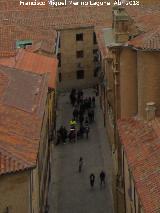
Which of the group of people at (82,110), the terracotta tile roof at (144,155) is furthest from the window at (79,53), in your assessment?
the terracotta tile roof at (144,155)

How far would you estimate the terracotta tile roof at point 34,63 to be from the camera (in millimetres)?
45406

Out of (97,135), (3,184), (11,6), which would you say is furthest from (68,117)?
(3,184)

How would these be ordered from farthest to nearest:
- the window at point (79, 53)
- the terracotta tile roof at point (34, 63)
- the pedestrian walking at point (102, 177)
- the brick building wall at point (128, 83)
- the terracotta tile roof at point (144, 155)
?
the window at point (79, 53) < the terracotta tile roof at point (34, 63) < the pedestrian walking at point (102, 177) < the brick building wall at point (128, 83) < the terracotta tile roof at point (144, 155)

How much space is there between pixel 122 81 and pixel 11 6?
34.8 m

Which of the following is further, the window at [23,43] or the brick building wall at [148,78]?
the window at [23,43]

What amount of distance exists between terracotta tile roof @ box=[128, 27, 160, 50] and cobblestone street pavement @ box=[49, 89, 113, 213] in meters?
11.7

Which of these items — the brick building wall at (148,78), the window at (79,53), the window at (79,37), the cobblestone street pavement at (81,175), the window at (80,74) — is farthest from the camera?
the window at (80,74)

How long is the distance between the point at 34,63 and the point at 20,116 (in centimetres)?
1572

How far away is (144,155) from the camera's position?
30.2 m

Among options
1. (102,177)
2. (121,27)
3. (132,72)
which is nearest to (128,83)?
(132,72)

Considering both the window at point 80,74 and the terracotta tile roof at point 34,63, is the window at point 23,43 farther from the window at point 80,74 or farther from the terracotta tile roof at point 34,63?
the window at point 80,74

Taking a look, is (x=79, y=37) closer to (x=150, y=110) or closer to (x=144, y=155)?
(x=150, y=110)

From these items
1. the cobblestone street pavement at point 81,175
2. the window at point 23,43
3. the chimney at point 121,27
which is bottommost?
the cobblestone street pavement at point 81,175

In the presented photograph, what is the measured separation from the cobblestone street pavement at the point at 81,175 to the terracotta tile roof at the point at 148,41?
38.3ft
